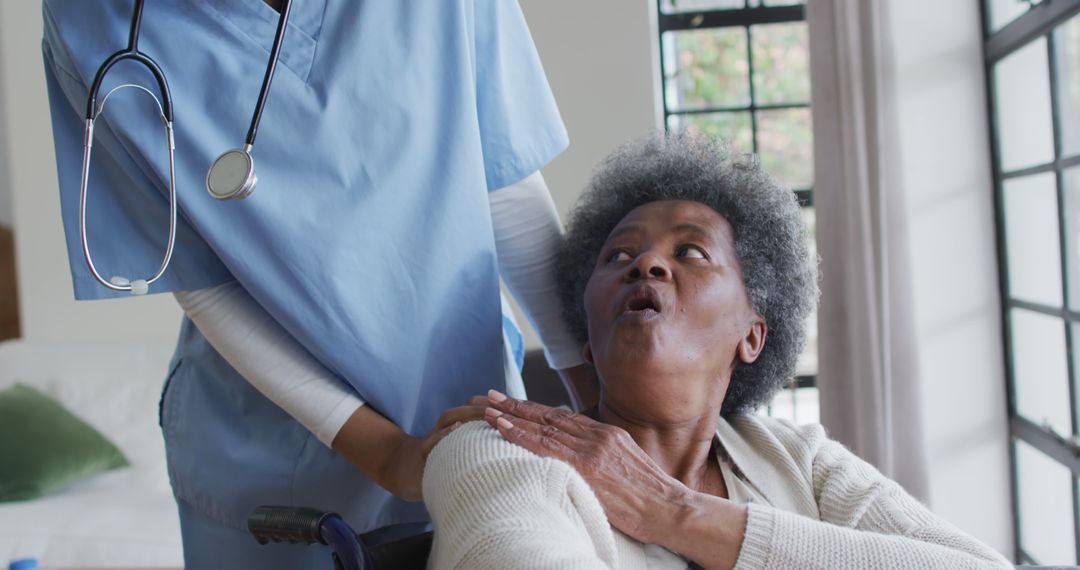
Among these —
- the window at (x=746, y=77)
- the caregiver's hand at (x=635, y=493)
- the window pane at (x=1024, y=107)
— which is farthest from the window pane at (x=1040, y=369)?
the caregiver's hand at (x=635, y=493)

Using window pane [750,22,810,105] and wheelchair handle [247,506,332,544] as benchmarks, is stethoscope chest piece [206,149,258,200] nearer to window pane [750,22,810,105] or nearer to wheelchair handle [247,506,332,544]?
wheelchair handle [247,506,332,544]

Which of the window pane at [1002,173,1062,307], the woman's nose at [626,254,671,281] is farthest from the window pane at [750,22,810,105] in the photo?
the woman's nose at [626,254,671,281]

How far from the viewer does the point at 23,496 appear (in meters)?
2.94

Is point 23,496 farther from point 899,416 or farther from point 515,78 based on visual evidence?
point 899,416

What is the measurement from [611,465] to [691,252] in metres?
0.35

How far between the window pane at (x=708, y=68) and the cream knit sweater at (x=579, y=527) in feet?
8.82

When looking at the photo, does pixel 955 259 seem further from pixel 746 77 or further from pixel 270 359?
pixel 270 359

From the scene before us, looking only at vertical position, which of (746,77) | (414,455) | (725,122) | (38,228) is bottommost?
(414,455)

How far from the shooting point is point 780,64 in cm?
370

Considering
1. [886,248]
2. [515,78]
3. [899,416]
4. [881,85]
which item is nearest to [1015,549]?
[899,416]

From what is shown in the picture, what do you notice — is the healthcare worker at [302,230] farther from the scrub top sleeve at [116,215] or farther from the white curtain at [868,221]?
the white curtain at [868,221]

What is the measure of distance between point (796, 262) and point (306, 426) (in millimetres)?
695

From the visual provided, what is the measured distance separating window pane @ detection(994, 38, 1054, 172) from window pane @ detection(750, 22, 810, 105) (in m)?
0.72

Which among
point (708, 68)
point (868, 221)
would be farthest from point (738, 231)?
point (708, 68)
